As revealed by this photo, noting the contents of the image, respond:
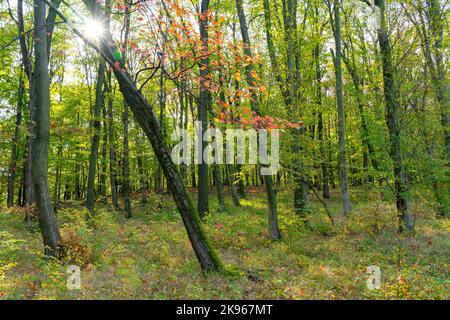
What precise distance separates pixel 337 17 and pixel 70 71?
74.9ft

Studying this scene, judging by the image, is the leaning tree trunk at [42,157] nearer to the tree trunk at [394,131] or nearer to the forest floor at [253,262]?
the forest floor at [253,262]

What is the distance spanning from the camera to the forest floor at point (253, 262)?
5.39 metres

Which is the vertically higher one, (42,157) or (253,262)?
(42,157)

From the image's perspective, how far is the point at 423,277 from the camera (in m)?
6.19

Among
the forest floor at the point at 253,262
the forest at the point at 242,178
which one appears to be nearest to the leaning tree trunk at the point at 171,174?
the forest at the point at 242,178

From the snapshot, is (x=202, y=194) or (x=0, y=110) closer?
(x=202, y=194)

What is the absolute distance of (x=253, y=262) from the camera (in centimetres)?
775

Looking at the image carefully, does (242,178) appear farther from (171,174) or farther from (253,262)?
(171,174)

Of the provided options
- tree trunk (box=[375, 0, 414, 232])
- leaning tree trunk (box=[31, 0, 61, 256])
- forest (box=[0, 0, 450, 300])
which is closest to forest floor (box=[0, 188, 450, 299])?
forest (box=[0, 0, 450, 300])

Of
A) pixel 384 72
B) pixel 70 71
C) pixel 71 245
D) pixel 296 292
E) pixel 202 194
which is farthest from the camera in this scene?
pixel 70 71

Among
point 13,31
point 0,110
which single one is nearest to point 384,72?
point 13,31

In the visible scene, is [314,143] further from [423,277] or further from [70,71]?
[70,71]

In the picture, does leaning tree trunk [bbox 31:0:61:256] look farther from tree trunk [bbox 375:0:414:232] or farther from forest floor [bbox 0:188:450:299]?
tree trunk [bbox 375:0:414:232]

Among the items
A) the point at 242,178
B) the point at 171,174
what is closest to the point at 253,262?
the point at 171,174
